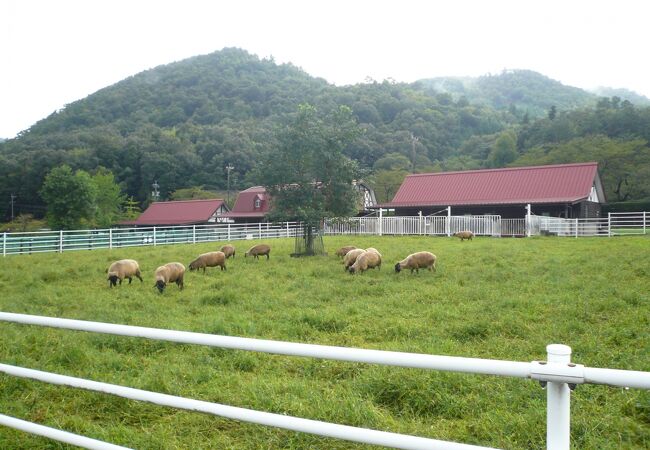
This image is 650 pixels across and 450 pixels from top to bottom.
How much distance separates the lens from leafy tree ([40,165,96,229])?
50.5m

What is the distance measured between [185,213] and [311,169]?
114ft

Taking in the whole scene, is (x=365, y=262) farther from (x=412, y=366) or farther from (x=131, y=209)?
(x=131, y=209)

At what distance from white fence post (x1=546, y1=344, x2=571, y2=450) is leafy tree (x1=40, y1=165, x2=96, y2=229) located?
55566 mm

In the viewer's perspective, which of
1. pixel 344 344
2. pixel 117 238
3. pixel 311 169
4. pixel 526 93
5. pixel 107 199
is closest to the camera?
pixel 344 344

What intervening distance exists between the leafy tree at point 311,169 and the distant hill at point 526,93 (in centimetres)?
9592

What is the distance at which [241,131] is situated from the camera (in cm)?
7831

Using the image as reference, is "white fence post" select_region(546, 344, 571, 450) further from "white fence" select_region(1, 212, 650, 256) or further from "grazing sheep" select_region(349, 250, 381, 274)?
"white fence" select_region(1, 212, 650, 256)

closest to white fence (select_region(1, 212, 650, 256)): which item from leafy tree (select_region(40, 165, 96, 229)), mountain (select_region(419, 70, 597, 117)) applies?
leafy tree (select_region(40, 165, 96, 229))

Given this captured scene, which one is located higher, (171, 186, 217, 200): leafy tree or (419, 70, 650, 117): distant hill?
(419, 70, 650, 117): distant hill

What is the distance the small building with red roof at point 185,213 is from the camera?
164 feet

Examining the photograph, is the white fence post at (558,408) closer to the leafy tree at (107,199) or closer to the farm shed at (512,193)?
the farm shed at (512,193)

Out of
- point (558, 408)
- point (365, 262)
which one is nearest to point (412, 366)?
point (558, 408)

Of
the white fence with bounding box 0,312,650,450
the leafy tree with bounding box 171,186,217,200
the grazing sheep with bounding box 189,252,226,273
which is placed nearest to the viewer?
the white fence with bounding box 0,312,650,450

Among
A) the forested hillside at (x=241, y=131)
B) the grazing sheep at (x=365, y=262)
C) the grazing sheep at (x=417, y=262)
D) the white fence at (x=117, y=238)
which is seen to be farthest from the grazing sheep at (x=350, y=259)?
the forested hillside at (x=241, y=131)
